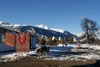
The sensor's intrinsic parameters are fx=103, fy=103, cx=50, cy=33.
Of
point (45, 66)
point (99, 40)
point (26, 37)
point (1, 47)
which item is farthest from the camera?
point (99, 40)

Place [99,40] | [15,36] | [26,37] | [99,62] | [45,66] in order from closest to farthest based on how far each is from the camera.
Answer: [45,66]
[99,62]
[26,37]
[15,36]
[99,40]

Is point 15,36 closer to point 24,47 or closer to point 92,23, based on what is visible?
point 24,47

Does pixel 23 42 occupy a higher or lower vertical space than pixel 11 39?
lower

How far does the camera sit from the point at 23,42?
12438mm

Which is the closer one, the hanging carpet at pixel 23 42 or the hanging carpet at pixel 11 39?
the hanging carpet at pixel 23 42

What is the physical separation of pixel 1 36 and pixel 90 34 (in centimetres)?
3649

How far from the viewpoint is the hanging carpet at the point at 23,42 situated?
12230 millimetres

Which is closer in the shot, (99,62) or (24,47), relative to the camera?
(99,62)

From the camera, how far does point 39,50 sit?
11523 mm

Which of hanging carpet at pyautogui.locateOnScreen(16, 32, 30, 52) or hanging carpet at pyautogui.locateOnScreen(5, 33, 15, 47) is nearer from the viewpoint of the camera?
hanging carpet at pyautogui.locateOnScreen(16, 32, 30, 52)

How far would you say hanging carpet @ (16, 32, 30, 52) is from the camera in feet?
40.1

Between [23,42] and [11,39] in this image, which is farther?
[11,39]

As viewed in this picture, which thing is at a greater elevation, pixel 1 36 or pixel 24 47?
pixel 1 36

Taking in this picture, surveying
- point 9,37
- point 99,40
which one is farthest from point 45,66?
point 99,40
